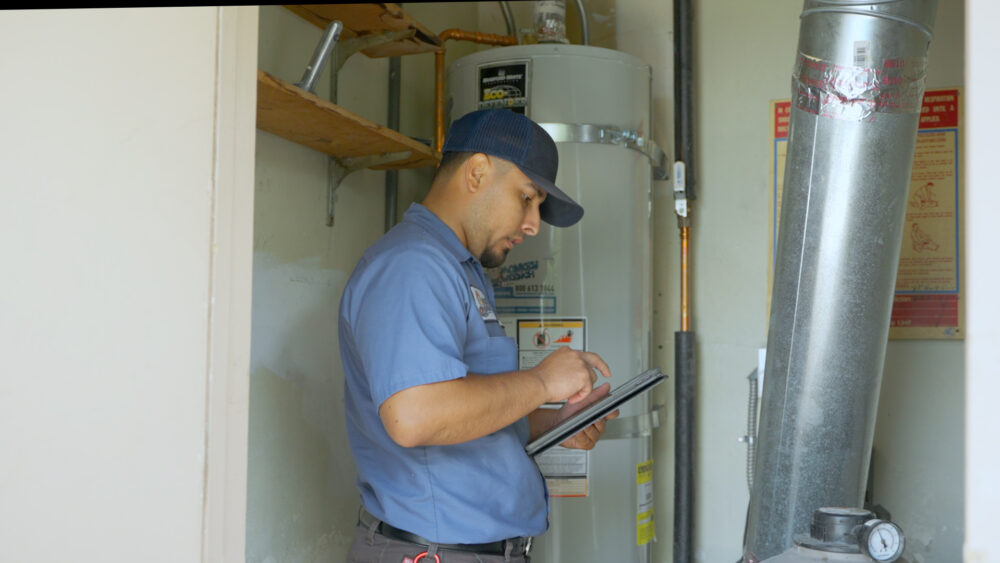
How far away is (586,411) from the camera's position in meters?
1.49

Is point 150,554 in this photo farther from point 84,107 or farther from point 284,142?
point 284,142

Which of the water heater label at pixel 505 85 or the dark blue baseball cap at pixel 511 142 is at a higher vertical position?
the water heater label at pixel 505 85

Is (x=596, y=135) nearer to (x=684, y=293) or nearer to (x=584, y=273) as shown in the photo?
(x=584, y=273)

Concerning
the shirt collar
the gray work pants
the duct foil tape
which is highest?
the duct foil tape

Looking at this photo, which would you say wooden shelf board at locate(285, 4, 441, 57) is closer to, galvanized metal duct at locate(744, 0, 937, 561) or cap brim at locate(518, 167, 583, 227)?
cap brim at locate(518, 167, 583, 227)

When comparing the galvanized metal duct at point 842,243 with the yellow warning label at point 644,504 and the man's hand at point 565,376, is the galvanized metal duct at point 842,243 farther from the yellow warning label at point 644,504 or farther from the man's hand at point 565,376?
the yellow warning label at point 644,504

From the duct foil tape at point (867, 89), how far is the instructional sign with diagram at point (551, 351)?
31.3 inches

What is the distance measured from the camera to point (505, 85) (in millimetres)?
2123

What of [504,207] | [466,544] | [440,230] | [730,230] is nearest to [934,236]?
[730,230]

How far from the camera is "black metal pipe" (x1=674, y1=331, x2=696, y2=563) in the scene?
2334mm

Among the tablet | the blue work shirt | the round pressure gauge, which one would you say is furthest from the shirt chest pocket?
the round pressure gauge

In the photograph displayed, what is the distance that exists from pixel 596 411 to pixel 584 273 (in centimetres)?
70

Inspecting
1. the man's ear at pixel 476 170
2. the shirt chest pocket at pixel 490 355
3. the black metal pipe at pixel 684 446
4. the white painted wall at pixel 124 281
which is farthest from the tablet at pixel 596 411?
the black metal pipe at pixel 684 446

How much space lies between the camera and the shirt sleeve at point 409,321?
127 cm
